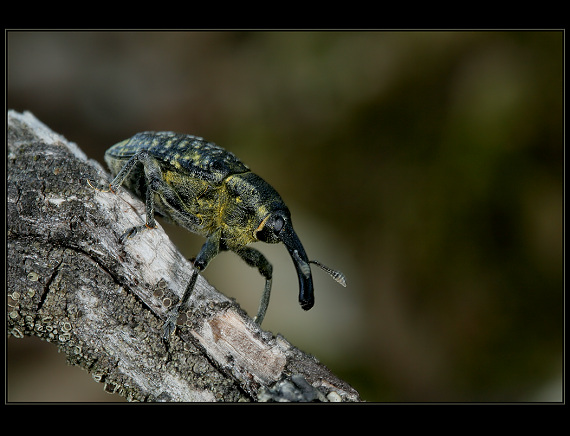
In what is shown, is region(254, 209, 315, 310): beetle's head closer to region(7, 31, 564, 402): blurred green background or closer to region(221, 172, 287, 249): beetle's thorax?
region(221, 172, 287, 249): beetle's thorax

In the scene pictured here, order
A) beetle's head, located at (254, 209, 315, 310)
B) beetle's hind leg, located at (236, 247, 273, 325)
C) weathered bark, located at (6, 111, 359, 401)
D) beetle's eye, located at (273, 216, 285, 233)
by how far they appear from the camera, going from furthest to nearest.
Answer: beetle's hind leg, located at (236, 247, 273, 325) < beetle's eye, located at (273, 216, 285, 233) < beetle's head, located at (254, 209, 315, 310) < weathered bark, located at (6, 111, 359, 401)

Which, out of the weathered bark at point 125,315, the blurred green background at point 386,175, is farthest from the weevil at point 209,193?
the blurred green background at point 386,175

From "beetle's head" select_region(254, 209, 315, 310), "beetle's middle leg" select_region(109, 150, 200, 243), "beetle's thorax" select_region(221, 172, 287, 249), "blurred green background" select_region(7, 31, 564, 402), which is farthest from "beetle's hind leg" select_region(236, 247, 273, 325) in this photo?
"blurred green background" select_region(7, 31, 564, 402)

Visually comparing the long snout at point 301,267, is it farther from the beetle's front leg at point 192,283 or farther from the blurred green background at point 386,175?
the blurred green background at point 386,175

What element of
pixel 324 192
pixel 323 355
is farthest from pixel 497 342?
pixel 324 192

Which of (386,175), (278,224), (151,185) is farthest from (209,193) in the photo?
(386,175)
